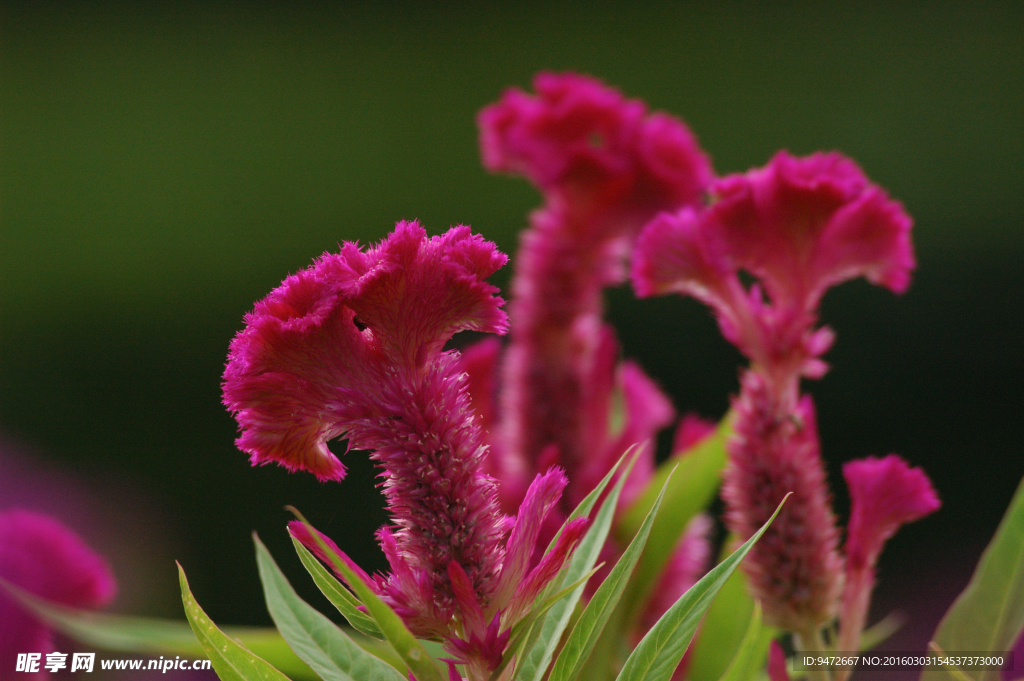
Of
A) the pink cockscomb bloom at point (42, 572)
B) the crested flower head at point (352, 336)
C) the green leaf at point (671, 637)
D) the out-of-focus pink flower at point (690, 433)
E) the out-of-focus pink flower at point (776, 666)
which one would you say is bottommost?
the out-of-focus pink flower at point (776, 666)

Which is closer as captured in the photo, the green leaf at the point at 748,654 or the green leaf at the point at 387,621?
the green leaf at the point at 387,621

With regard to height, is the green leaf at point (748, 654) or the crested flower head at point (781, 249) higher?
the crested flower head at point (781, 249)

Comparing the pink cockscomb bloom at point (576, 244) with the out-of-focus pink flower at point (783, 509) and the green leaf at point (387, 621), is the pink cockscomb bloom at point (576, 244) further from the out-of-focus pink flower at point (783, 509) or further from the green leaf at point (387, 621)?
the green leaf at point (387, 621)

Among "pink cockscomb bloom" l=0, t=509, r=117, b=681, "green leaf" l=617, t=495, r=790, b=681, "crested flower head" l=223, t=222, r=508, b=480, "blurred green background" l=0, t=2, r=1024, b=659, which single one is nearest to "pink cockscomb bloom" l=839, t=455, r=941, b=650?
"green leaf" l=617, t=495, r=790, b=681

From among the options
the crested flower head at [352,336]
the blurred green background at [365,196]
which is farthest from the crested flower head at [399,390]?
the blurred green background at [365,196]

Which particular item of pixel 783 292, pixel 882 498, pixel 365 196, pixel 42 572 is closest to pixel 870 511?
pixel 882 498

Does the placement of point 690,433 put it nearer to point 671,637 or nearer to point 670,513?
point 670,513
